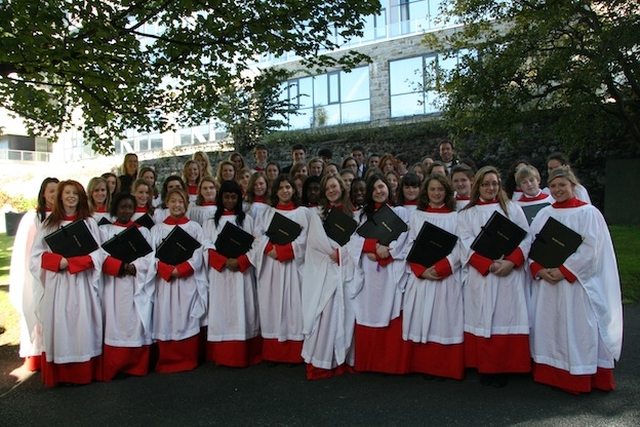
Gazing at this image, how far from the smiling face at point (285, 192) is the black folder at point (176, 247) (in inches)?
43.0

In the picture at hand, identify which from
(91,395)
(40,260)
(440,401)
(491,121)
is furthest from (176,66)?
(491,121)

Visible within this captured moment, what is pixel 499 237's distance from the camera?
15.8ft

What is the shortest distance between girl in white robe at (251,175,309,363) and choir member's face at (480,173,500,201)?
198 centimetres

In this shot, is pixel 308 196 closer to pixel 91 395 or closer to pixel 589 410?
pixel 91 395

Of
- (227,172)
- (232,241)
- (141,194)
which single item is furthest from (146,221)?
(227,172)

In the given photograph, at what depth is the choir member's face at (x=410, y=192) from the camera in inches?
221

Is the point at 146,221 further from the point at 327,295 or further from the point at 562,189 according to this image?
the point at 562,189

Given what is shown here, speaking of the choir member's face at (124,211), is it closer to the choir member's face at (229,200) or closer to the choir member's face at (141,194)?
the choir member's face at (141,194)

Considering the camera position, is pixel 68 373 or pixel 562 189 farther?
pixel 68 373

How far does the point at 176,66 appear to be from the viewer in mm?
7043

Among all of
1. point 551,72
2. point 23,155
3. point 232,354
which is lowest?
point 232,354

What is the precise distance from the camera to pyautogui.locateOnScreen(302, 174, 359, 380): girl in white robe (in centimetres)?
534

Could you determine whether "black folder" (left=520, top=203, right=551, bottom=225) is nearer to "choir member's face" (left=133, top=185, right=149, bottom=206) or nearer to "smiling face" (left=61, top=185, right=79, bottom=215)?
"choir member's face" (left=133, top=185, right=149, bottom=206)

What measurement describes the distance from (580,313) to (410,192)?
2.01 m
